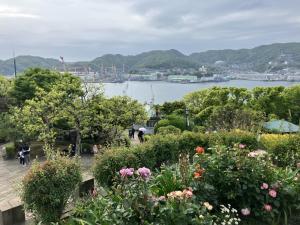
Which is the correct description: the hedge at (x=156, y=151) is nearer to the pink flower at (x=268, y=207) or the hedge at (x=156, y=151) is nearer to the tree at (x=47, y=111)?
the pink flower at (x=268, y=207)

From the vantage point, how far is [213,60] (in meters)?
135

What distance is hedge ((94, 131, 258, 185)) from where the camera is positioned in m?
7.99

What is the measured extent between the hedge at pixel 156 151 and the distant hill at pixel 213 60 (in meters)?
76.9

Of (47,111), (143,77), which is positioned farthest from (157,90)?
(47,111)

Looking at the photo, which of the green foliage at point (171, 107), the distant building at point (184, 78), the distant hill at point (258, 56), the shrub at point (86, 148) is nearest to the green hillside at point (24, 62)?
the distant building at point (184, 78)

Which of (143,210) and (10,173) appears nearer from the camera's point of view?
(143,210)

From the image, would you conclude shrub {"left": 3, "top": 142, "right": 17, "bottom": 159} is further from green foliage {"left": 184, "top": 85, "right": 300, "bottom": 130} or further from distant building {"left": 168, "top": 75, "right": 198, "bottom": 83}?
distant building {"left": 168, "top": 75, "right": 198, "bottom": 83}

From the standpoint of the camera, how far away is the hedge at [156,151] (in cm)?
799

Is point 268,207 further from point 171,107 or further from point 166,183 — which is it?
point 171,107

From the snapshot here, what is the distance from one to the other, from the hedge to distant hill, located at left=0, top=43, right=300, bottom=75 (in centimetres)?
7685

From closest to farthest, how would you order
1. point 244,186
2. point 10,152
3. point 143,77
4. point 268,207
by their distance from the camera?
point 268,207 < point 244,186 < point 10,152 < point 143,77

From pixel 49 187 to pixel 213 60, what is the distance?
433 ft

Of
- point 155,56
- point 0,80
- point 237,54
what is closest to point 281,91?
point 0,80

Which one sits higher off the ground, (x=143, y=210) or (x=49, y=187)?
(x=143, y=210)
